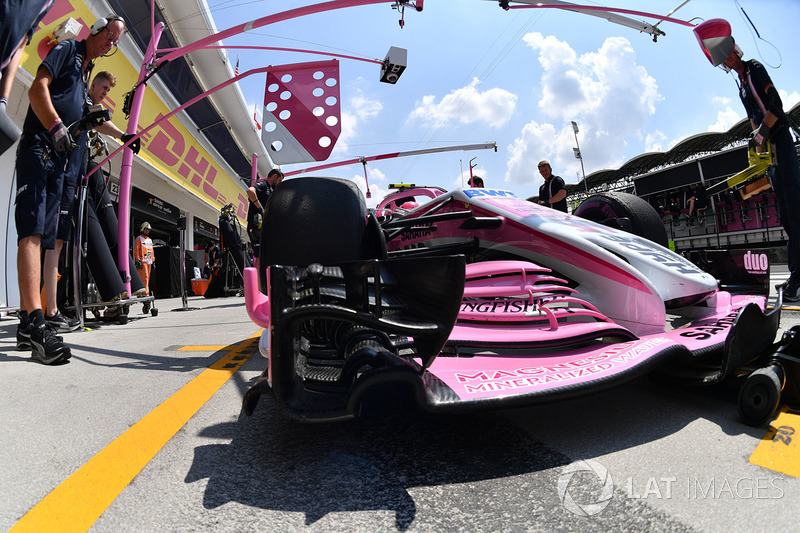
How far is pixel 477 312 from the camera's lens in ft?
5.30

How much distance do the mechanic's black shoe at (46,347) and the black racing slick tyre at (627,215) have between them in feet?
10.9

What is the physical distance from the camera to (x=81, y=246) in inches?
143

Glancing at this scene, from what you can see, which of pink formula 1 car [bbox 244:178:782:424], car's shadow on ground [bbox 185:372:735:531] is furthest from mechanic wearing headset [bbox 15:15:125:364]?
car's shadow on ground [bbox 185:372:735:531]

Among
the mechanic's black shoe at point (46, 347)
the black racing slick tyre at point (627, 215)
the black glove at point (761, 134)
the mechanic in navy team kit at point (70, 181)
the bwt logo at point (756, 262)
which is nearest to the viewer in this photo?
the mechanic's black shoe at point (46, 347)

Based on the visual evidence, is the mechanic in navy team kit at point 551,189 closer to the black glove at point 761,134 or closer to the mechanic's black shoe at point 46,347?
the black glove at point 761,134

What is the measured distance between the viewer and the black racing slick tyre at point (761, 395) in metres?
1.02

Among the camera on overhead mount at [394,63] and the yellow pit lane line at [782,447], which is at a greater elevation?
the camera on overhead mount at [394,63]

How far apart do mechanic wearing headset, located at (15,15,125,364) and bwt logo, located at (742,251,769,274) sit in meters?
3.82

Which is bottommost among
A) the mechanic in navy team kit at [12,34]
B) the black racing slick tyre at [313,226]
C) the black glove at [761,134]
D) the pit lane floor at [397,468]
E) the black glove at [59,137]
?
the pit lane floor at [397,468]

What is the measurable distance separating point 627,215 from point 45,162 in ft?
11.5

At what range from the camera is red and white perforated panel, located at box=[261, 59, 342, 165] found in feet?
13.3

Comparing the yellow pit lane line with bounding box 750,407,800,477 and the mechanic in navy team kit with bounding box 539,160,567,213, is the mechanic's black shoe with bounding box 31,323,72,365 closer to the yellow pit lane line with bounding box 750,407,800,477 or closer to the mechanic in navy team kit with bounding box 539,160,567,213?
the yellow pit lane line with bounding box 750,407,800,477

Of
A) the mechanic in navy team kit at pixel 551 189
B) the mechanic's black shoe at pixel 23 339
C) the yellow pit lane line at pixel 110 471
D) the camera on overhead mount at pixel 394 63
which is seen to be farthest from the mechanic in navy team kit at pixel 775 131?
the mechanic's black shoe at pixel 23 339

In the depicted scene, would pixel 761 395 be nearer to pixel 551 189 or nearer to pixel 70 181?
pixel 70 181
